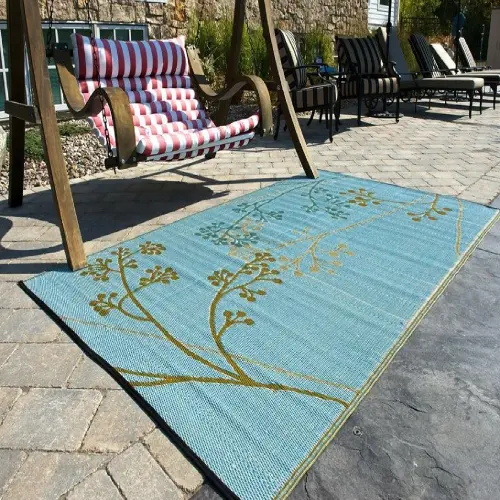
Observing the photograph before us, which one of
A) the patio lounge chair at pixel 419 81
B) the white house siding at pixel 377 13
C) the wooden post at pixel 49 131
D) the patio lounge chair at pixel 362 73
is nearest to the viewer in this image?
the wooden post at pixel 49 131

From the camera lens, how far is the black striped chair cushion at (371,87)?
19.8ft

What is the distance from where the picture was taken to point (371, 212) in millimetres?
3119

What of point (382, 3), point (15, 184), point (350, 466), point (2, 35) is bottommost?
point (350, 466)

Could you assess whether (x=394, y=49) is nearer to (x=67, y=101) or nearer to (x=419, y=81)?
(x=419, y=81)

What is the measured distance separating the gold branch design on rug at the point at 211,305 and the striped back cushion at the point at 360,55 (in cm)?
457

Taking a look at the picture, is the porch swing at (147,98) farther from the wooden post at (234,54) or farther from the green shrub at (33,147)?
the green shrub at (33,147)

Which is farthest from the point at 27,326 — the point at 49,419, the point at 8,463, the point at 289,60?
the point at 289,60

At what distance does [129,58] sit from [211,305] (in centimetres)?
228

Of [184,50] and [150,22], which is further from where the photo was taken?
[150,22]

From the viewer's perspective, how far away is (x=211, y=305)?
205 cm

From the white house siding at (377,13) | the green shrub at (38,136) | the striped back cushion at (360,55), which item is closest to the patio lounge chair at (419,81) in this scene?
the striped back cushion at (360,55)

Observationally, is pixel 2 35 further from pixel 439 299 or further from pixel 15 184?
pixel 439 299

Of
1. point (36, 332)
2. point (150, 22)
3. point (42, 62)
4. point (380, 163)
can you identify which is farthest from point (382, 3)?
point (36, 332)

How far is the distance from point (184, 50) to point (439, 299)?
9.31 ft
